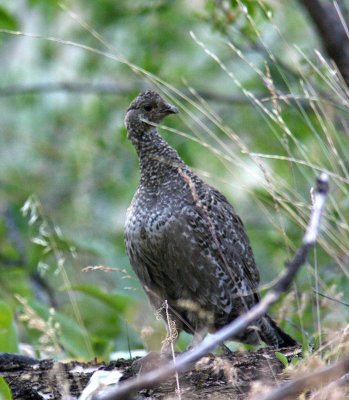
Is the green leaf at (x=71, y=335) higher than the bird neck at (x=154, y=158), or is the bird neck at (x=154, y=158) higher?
the bird neck at (x=154, y=158)

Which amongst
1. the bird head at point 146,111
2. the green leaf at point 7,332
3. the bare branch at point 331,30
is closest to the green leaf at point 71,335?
the green leaf at point 7,332

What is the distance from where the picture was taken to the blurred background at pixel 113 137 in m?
6.64

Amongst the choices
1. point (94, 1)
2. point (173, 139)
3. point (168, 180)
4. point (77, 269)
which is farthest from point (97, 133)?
point (168, 180)

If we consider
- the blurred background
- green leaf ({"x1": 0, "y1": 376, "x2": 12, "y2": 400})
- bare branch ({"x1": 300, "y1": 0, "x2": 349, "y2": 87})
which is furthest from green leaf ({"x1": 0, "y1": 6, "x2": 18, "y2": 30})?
green leaf ({"x1": 0, "y1": 376, "x2": 12, "y2": 400})

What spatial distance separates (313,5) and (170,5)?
4.92m

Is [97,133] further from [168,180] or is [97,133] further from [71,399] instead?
[71,399]

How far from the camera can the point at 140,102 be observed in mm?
5855

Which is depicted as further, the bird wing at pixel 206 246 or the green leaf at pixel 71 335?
the green leaf at pixel 71 335

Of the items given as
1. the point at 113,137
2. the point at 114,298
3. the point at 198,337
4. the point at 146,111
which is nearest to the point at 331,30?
the point at 146,111

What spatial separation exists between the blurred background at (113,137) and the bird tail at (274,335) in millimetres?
153

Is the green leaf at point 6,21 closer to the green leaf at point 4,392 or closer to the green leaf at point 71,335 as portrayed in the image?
the green leaf at point 71,335

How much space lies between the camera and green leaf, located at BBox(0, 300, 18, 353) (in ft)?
17.3

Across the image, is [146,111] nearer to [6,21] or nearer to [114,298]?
[114,298]

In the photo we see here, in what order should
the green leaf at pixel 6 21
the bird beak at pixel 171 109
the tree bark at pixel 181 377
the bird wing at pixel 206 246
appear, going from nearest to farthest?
the tree bark at pixel 181 377 < the bird wing at pixel 206 246 < the bird beak at pixel 171 109 < the green leaf at pixel 6 21
